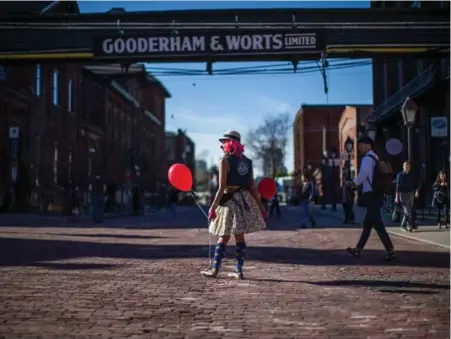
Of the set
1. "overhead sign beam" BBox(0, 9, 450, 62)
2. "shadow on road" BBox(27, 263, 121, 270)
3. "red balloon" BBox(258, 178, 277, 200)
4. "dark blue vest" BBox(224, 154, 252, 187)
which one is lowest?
"shadow on road" BBox(27, 263, 121, 270)

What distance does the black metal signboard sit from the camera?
43.8ft

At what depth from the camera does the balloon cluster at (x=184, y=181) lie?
27.7 ft

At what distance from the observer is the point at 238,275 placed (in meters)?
7.65

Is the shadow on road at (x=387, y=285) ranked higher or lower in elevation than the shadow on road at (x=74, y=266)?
lower

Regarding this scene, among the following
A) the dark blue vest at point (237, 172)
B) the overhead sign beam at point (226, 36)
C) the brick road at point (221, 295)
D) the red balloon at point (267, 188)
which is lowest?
the brick road at point (221, 295)

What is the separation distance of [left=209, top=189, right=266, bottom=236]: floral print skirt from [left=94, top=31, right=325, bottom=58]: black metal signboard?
6482 millimetres

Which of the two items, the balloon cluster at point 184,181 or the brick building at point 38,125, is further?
the brick building at point 38,125

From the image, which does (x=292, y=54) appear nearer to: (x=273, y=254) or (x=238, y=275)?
(x=273, y=254)

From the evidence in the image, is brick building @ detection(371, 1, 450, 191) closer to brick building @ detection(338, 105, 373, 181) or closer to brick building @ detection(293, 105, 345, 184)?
brick building @ detection(338, 105, 373, 181)

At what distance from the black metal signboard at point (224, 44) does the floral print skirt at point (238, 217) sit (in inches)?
255

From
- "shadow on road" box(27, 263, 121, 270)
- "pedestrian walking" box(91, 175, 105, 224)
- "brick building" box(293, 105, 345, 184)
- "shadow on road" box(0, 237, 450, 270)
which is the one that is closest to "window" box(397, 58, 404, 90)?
"pedestrian walking" box(91, 175, 105, 224)

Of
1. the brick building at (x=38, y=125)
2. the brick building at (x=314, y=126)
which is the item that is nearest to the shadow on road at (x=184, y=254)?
the brick building at (x=38, y=125)

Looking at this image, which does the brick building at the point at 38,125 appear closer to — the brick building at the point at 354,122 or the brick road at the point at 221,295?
the brick road at the point at 221,295

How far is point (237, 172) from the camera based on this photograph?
24.6 ft
